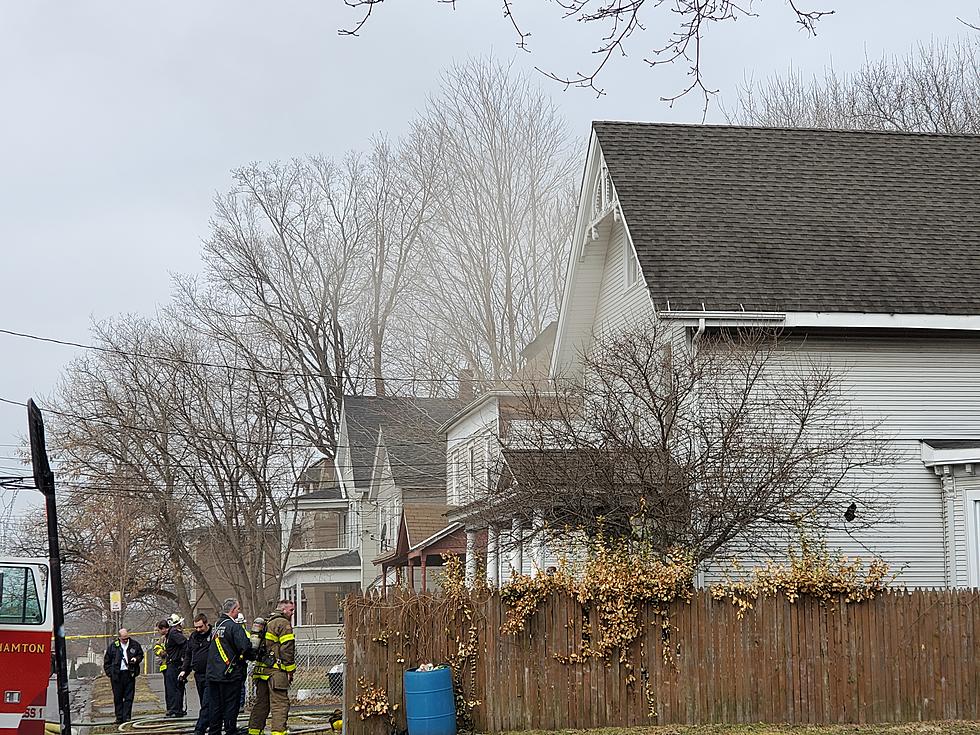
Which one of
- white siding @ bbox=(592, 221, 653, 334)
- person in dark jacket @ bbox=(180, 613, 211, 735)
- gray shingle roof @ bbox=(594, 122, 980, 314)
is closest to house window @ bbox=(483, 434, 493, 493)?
white siding @ bbox=(592, 221, 653, 334)

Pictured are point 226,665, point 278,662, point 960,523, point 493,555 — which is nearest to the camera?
point 278,662

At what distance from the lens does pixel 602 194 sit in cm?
2333

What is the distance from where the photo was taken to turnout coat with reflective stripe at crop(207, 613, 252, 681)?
666 inches

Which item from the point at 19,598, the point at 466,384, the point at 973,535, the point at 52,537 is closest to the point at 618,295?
the point at 973,535

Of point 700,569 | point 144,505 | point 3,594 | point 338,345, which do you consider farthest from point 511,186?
point 3,594

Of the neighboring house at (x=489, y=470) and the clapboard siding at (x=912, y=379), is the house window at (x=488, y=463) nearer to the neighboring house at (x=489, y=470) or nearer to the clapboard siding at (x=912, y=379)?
the neighboring house at (x=489, y=470)

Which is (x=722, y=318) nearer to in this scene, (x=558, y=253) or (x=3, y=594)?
(x=3, y=594)

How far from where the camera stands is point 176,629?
902 inches

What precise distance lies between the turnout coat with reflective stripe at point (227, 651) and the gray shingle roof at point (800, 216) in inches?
310

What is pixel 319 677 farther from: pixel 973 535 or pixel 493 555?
pixel 973 535

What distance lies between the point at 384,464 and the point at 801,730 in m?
32.9

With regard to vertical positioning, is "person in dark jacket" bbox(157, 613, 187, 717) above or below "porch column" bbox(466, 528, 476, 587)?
below

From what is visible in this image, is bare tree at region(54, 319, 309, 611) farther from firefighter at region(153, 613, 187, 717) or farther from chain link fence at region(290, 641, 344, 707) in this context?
firefighter at region(153, 613, 187, 717)

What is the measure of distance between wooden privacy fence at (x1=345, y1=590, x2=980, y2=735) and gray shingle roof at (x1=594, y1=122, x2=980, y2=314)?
17.5 ft
